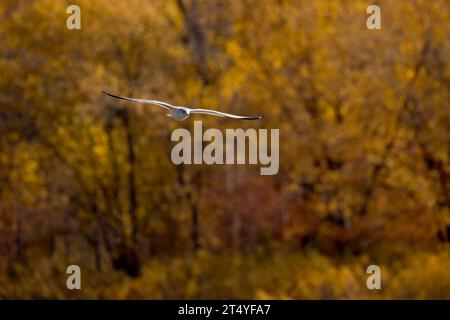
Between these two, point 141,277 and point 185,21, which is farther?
point 185,21

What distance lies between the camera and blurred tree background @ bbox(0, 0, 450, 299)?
2847 centimetres

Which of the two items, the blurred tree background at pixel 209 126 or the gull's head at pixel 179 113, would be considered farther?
the blurred tree background at pixel 209 126

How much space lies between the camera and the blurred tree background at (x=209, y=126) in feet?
93.4

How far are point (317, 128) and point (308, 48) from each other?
2.09m

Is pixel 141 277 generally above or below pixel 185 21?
below

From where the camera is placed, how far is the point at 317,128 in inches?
1203

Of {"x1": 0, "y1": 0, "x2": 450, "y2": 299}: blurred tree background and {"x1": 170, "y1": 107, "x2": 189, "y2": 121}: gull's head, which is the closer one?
{"x1": 170, "y1": 107, "x2": 189, "y2": 121}: gull's head

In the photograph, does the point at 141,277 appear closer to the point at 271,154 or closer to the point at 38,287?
the point at 38,287

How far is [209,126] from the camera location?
3155cm

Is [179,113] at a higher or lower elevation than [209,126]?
lower

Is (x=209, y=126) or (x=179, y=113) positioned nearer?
(x=179, y=113)
